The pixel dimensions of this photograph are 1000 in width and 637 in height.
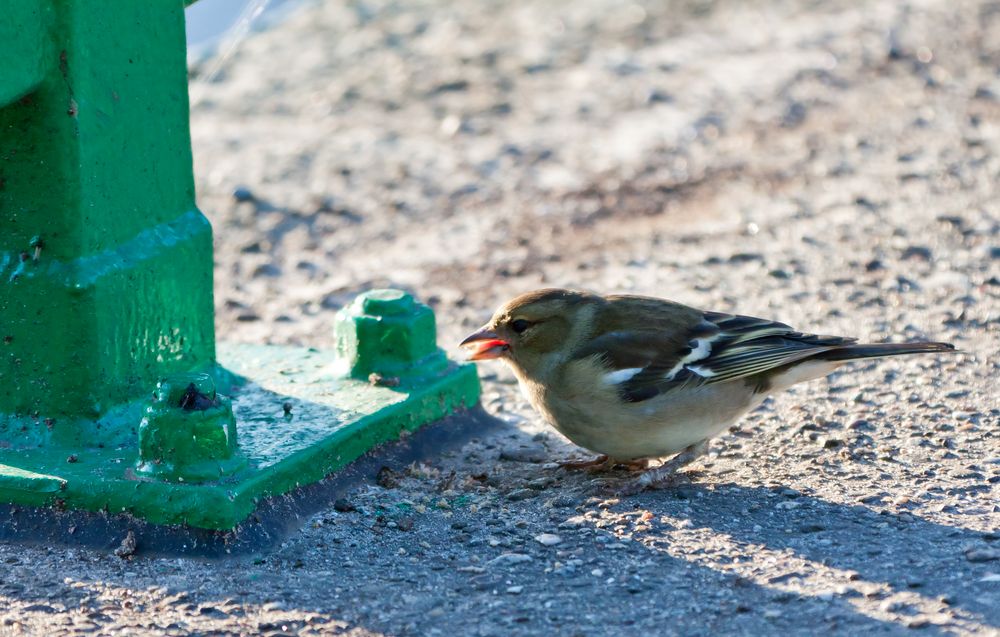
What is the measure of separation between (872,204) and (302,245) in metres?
2.70

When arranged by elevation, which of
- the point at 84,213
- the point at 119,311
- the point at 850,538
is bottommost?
the point at 850,538

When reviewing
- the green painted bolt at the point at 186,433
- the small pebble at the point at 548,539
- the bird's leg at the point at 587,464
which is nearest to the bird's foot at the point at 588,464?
the bird's leg at the point at 587,464

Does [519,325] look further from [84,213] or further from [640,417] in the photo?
[84,213]

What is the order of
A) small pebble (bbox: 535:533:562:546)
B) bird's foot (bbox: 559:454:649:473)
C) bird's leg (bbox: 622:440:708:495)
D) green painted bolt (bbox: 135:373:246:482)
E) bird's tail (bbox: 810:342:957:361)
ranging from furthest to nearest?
bird's foot (bbox: 559:454:649:473)
bird's tail (bbox: 810:342:957:361)
bird's leg (bbox: 622:440:708:495)
small pebble (bbox: 535:533:562:546)
green painted bolt (bbox: 135:373:246:482)

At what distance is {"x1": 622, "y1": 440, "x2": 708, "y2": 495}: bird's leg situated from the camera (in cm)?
430

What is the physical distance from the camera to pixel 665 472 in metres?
4.36

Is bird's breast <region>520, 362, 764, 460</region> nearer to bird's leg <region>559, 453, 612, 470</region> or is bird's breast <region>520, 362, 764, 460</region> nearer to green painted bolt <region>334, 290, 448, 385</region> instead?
bird's leg <region>559, 453, 612, 470</region>

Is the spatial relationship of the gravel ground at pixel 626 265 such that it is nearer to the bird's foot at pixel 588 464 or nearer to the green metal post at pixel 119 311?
the bird's foot at pixel 588 464

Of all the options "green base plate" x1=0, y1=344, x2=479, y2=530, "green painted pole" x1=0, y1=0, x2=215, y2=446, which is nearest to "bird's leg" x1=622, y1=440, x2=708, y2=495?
"green base plate" x1=0, y1=344, x2=479, y2=530

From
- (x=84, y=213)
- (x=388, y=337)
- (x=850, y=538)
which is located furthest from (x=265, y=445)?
(x=850, y=538)

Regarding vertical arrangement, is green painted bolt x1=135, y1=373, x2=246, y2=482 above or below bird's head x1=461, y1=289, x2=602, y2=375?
below

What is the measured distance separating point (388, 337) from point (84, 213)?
108cm

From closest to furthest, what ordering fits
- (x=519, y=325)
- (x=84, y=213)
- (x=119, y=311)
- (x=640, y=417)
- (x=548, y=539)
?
(x=548, y=539) < (x=84, y=213) < (x=119, y=311) < (x=640, y=417) < (x=519, y=325)

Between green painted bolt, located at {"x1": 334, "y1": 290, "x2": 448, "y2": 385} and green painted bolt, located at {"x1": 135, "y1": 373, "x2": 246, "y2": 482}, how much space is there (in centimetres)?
87
